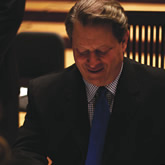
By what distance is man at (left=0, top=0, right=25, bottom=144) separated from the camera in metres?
1.31

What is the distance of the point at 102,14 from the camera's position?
86 centimetres

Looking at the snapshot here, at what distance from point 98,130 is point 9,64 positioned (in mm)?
773

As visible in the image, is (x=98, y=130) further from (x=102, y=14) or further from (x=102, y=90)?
(x=102, y=14)

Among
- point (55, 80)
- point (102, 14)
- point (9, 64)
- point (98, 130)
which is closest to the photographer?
point (102, 14)

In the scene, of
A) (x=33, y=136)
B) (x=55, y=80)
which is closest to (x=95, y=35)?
(x=55, y=80)

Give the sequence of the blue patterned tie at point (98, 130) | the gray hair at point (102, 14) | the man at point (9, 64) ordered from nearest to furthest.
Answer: the gray hair at point (102, 14) → the blue patterned tie at point (98, 130) → the man at point (9, 64)

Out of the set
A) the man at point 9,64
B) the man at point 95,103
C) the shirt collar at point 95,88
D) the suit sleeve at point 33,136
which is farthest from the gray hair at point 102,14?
the man at point 9,64

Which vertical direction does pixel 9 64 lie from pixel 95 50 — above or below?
below

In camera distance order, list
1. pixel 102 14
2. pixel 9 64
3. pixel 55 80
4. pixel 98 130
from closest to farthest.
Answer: pixel 102 14 < pixel 98 130 < pixel 55 80 < pixel 9 64

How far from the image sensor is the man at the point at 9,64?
51.4 inches

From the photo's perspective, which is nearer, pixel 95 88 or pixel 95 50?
pixel 95 50

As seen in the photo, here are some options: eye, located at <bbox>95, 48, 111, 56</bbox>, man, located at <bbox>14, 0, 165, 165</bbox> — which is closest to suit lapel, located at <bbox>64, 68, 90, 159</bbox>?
man, located at <bbox>14, 0, 165, 165</bbox>

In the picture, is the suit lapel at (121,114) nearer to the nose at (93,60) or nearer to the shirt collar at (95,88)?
the shirt collar at (95,88)

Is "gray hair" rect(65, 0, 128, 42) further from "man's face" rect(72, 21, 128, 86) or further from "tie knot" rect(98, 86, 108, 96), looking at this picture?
"tie knot" rect(98, 86, 108, 96)
